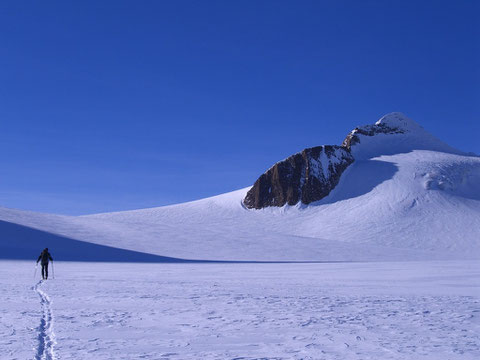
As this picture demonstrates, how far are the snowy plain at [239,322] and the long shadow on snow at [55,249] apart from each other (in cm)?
2033

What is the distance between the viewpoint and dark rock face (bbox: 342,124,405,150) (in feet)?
297

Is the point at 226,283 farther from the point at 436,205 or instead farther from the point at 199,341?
the point at 436,205

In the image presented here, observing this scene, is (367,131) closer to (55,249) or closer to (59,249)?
(59,249)

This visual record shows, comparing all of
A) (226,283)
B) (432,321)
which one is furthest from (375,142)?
(432,321)

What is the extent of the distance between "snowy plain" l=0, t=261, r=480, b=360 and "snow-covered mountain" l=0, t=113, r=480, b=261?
23.6 metres

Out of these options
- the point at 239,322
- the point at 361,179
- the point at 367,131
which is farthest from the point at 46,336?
the point at 367,131

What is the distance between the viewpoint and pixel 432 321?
30.1 feet

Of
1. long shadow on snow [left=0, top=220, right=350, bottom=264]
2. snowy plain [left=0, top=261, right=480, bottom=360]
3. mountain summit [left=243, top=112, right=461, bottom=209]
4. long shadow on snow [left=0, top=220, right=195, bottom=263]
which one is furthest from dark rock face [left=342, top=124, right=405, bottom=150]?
snowy plain [left=0, top=261, right=480, bottom=360]

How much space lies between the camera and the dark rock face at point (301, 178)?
77.6 metres

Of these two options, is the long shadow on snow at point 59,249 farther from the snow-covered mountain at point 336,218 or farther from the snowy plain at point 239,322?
the snowy plain at point 239,322

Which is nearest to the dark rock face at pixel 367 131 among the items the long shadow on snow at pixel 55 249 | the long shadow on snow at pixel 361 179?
the long shadow on snow at pixel 361 179

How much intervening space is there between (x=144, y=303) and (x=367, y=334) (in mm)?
5868

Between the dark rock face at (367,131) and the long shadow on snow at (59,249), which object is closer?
the long shadow on snow at (59,249)

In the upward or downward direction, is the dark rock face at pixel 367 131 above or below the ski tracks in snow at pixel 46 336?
above
